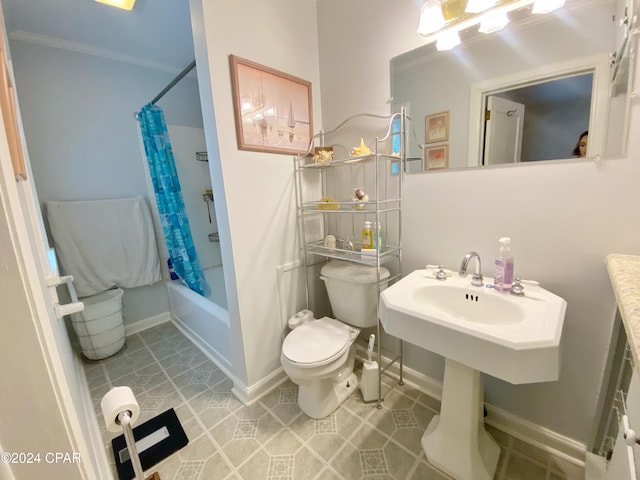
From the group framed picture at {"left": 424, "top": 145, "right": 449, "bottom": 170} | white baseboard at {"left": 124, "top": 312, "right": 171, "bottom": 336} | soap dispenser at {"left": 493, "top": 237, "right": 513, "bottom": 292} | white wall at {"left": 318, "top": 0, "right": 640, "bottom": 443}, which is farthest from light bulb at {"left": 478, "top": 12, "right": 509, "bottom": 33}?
white baseboard at {"left": 124, "top": 312, "right": 171, "bottom": 336}

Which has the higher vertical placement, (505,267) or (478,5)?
(478,5)

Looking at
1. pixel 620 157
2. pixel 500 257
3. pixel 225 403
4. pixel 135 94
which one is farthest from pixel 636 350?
pixel 135 94

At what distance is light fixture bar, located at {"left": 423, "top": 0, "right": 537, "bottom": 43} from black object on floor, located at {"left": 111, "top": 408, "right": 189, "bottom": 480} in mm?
2338

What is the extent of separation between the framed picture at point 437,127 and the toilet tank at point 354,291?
0.74 meters

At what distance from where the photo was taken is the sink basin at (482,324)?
77cm

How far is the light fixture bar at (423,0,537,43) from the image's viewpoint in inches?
40.2

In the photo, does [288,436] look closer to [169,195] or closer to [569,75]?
[169,195]

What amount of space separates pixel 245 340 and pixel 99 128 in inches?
82.4

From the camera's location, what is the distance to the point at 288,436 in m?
1.33

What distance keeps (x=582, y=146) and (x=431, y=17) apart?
0.82 metres

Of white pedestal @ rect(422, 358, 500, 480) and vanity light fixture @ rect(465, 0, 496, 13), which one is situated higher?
vanity light fixture @ rect(465, 0, 496, 13)

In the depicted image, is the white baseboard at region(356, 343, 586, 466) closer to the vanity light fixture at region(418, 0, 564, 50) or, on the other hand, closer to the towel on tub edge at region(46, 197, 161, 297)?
the vanity light fixture at region(418, 0, 564, 50)

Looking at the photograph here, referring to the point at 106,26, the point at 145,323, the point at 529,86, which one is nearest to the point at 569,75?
the point at 529,86

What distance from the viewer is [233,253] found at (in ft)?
4.64
